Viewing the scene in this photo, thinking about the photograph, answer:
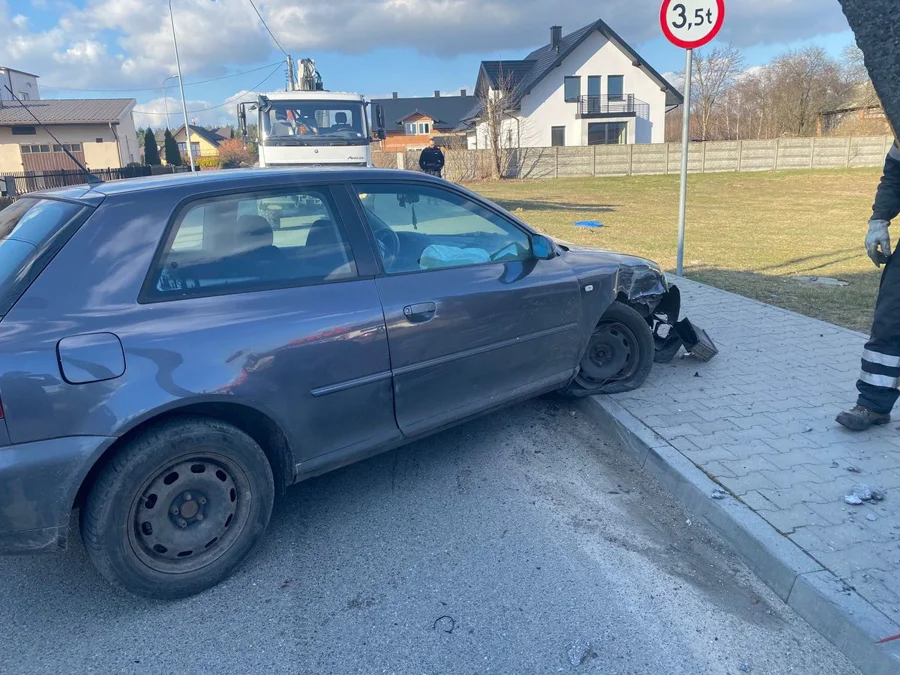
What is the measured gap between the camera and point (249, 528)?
10.0 ft

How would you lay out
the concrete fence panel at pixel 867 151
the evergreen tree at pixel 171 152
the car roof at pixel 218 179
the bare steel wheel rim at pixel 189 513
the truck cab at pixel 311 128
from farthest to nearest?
the evergreen tree at pixel 171 152 → the concrete fence panel at pixel 867 151 → the truck cab at pixel 311 128 → the car roof at pixel 218 179 → the bare steel wheel rim at pixel 189 513

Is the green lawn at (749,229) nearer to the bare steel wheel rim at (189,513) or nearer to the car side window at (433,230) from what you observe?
the car side window at (433,230)

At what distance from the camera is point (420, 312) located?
3.46m

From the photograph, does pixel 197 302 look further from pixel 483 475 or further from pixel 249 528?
pixel 483 475

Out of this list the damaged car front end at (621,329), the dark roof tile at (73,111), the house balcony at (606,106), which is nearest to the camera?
the damaged car front end at (621,329)

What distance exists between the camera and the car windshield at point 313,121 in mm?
12945

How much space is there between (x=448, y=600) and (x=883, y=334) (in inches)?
120

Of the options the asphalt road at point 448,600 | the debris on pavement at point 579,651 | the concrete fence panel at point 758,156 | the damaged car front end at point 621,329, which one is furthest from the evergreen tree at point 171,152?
the debris on pavement at point 579,651

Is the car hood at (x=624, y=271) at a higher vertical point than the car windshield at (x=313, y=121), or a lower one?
lower

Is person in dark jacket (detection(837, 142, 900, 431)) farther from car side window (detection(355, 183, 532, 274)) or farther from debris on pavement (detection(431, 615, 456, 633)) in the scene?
debris on pavement (detection(431, 615, 456, 633))

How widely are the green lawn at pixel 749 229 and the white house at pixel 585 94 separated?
15.0 meters

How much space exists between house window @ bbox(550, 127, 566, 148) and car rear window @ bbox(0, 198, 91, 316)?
4562 cm

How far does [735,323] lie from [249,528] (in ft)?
16.7

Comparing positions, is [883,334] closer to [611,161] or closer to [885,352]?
[885,352]
